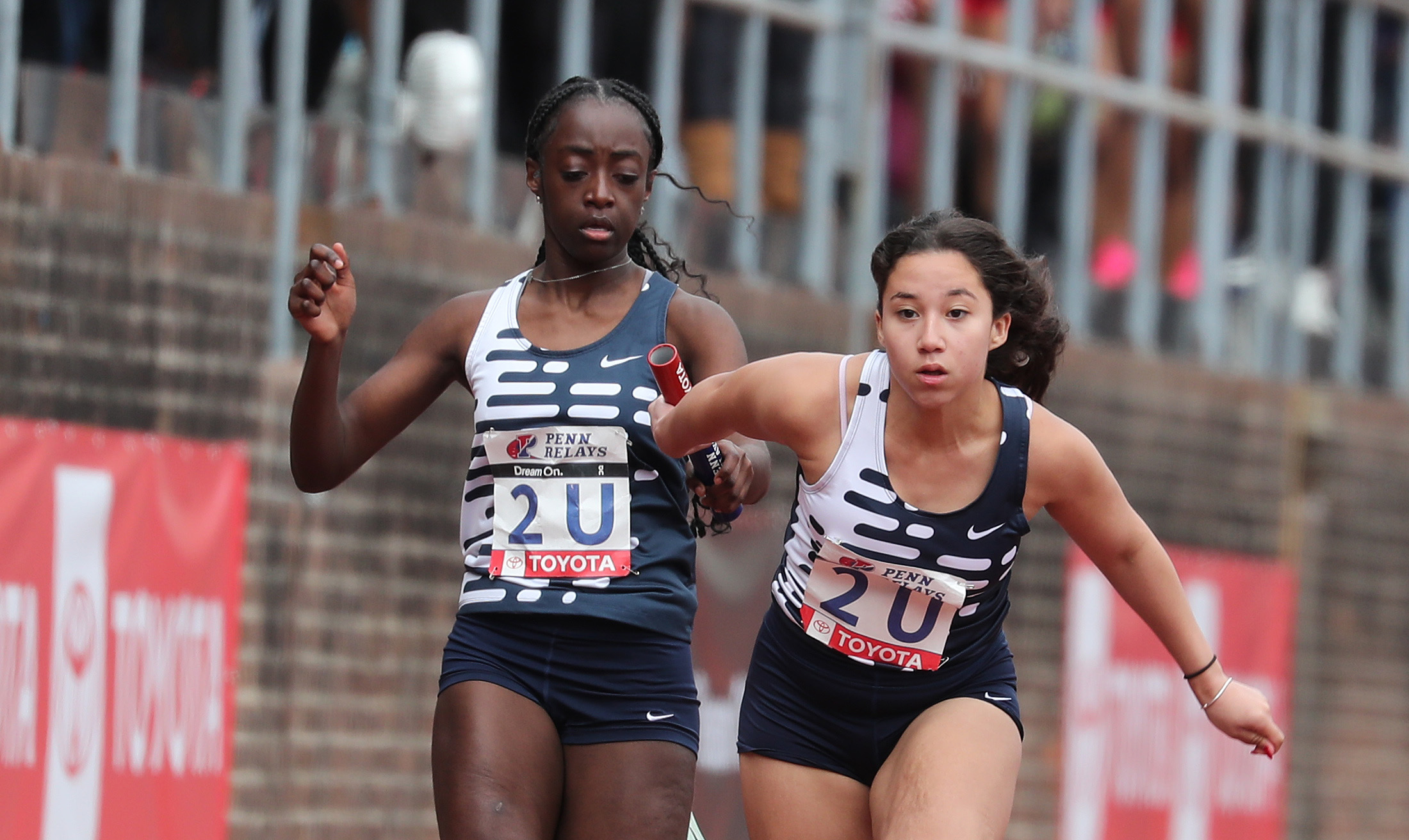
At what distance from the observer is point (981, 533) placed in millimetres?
4586

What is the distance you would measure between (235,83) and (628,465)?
4.83 meters

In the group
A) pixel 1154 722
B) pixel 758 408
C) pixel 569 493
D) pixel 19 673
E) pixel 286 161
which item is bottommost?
pixel 1154 722

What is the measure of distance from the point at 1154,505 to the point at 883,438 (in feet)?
29.5

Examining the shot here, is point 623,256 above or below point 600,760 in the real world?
above

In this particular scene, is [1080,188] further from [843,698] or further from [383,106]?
[843,698]

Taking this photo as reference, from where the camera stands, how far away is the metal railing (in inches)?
362

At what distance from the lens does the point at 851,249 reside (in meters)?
11.8

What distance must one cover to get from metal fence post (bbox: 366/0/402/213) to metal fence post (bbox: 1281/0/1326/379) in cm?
734

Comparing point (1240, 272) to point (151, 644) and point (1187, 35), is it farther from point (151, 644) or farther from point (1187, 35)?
point (151, 644)

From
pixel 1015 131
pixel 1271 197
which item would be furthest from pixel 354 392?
pixel 1271 197

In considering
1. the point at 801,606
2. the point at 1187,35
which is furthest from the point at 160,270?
the point at 1187,35

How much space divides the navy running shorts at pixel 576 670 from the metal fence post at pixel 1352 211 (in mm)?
11230

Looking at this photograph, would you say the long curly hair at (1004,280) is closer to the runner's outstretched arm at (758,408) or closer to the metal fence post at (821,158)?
the runner's outstretched arm at (758,408)

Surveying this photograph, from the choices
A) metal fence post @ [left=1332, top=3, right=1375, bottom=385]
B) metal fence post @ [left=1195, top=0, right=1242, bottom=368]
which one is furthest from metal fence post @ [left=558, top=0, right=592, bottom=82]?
metal fence post @ [left=1332, top=3, right=1375, bottom=385]
